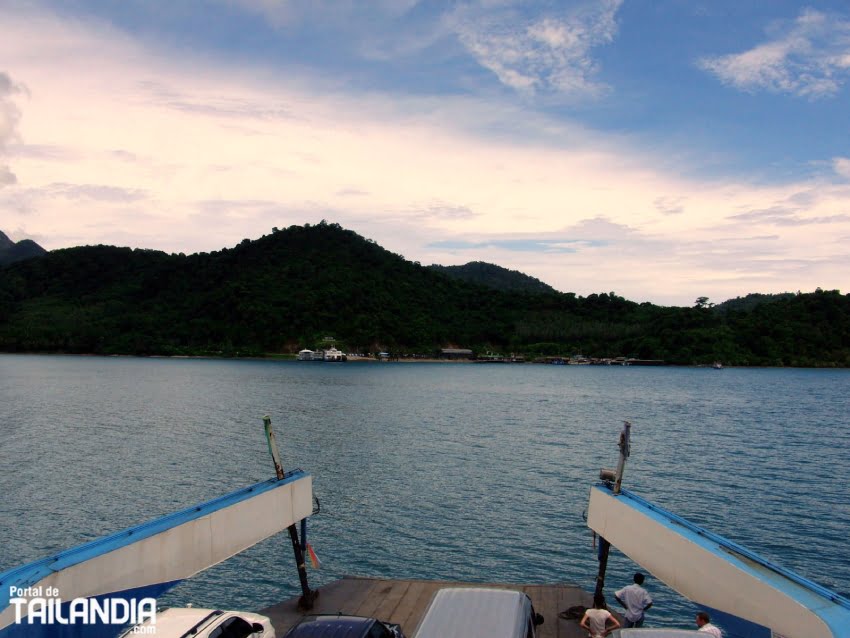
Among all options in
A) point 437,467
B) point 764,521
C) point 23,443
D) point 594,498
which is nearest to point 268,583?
point 594,498

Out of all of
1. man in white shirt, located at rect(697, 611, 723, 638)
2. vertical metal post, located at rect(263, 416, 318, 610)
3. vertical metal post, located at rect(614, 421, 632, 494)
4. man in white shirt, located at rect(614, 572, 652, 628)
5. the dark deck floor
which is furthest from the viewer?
vertical metal post, located at rect(263, 416, 318, 610)

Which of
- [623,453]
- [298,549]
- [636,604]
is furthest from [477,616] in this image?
[298,549]

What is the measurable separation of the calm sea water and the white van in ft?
37.0

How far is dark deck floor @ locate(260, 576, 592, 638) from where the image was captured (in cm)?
1311

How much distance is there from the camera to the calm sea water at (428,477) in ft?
75.9

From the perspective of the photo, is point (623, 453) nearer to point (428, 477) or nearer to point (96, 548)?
point (96, 548)

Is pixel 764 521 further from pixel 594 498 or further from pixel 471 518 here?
pixel 594 498

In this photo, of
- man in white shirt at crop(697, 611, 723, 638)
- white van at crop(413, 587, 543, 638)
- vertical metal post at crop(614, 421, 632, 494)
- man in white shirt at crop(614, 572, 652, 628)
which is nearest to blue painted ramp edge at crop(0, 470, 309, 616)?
white van at crop(413, 587, 543, 638)

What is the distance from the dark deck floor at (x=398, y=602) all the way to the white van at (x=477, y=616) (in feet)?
12.4

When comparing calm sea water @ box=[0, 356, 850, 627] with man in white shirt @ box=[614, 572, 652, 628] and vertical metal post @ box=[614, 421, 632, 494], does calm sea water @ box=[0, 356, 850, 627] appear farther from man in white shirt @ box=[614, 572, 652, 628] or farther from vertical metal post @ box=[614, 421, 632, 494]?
vertical metal post @ box=[614, 421, 632, 494]

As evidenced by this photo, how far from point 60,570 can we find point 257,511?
4.29m

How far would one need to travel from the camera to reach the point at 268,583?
2081cm

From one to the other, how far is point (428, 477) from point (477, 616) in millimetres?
29078

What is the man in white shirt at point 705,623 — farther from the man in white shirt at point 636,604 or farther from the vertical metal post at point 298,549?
the vertical metal post at point 298,549
